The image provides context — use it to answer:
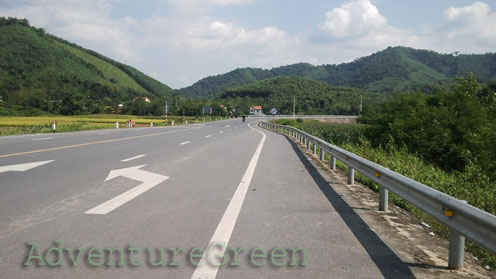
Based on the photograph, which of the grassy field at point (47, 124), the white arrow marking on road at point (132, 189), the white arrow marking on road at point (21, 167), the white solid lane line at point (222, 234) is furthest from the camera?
the grassy field at point (47, 124)

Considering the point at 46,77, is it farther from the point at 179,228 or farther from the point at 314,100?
the point at 179,228

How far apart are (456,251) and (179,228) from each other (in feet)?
10.1

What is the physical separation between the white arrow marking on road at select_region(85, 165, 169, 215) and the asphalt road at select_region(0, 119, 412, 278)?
2 cm

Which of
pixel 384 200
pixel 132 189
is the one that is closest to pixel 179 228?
pixel 132 189

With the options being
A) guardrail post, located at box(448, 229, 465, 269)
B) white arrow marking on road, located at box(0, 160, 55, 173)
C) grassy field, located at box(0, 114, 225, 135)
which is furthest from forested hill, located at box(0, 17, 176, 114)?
guardrail post, located at box(448, 229, 465, 269)

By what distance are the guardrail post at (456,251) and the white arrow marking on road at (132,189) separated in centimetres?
439

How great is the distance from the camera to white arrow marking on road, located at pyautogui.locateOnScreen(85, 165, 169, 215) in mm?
5573

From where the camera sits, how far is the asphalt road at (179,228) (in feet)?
11.3

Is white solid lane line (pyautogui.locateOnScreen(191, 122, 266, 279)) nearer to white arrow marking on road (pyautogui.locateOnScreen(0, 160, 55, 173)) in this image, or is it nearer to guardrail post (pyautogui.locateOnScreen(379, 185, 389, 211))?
guardrail post (pyautogui.locateOnScreen(379, 185, 389, 211))

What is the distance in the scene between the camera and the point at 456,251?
11.7 feet

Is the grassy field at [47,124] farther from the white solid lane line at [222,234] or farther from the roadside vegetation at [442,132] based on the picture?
the white solid lane line at [222,234]

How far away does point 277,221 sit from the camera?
5.10 meters

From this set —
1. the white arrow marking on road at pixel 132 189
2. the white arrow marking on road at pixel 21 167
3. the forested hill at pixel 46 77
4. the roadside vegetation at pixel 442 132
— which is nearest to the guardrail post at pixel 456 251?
the white arrow marking on road at pixel 132 189

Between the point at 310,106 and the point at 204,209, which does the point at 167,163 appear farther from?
the point at 310,106
